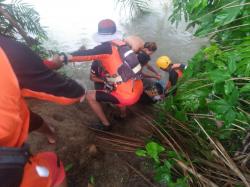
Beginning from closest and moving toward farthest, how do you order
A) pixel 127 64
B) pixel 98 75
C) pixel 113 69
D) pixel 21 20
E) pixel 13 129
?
pixel 13 129
pixel 127 64
pixel 113 69
pixel 21 20
pixel 98 75

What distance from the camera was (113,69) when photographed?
140 inches

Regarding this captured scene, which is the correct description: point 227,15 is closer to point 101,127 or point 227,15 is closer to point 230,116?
point 230,116

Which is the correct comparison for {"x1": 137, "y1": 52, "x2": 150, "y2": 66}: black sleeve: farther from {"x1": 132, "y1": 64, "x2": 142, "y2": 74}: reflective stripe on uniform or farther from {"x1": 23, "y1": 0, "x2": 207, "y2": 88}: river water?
{"x1": 23, "y1": 0, "x2": 207, "y2": 88}: river water

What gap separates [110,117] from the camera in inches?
163

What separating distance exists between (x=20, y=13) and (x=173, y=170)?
284 centimetres

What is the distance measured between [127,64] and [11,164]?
2052 mm

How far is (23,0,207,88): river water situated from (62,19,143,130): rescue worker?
1.77m

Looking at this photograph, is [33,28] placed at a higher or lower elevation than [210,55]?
lower

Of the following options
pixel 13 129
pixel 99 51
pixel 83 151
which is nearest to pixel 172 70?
pixel 99 51

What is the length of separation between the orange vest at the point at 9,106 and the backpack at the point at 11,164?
0.11 meters

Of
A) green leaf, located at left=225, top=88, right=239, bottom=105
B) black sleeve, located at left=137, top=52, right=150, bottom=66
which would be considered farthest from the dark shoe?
green leaf, located at left=225, top=88, right=239, bottom=105

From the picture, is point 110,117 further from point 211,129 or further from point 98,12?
point 98,12

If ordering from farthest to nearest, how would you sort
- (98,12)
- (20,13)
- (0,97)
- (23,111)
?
(98,12)
(20,13)
(23,111)
(0,97)

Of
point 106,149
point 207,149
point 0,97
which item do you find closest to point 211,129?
point 207,149
